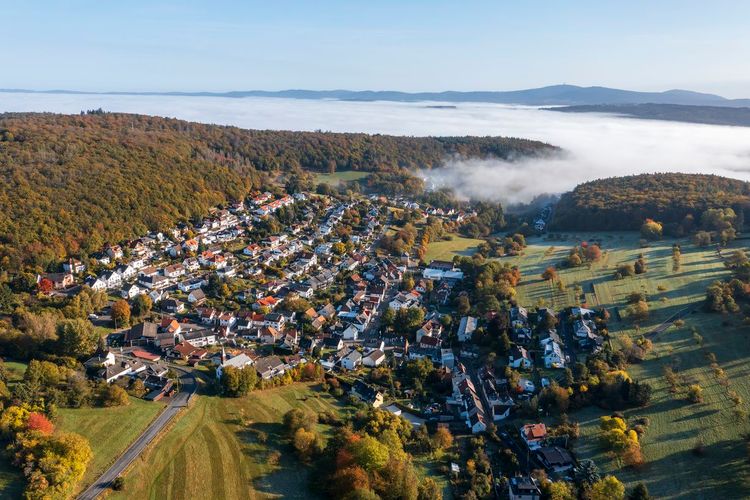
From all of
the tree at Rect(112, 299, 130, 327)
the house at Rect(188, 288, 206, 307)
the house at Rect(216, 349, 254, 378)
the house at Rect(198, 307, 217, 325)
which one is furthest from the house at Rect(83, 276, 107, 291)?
the house at Rect(216, 349, 254, 378)

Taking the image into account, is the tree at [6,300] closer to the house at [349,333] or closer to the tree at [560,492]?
the house at [349,333]

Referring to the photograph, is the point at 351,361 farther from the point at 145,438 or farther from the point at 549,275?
the point at 549,275

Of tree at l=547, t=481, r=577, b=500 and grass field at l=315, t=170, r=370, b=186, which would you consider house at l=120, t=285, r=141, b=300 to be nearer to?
tree at l=547, t=481, r=577, b=500

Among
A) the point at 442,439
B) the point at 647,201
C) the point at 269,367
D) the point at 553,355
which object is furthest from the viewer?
the point at 647,201

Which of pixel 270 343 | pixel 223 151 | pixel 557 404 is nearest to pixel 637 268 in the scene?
pixel 557 404

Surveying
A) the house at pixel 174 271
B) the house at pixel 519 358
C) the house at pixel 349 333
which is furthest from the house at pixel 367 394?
the house at pixel 174 271

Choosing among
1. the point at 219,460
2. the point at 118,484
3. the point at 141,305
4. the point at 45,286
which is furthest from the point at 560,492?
the point at 45,286
